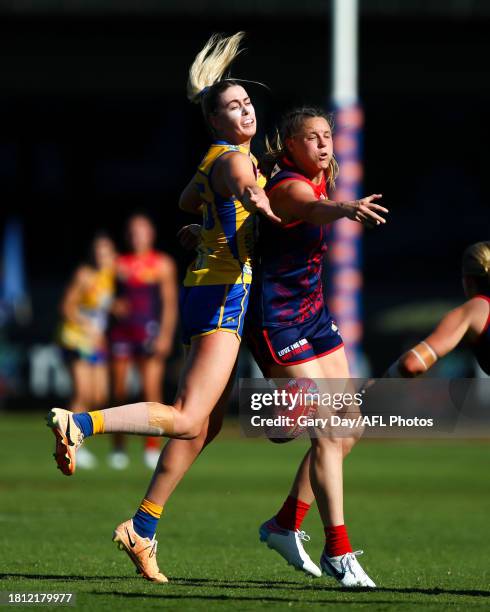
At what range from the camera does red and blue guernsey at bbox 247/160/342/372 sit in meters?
7.14

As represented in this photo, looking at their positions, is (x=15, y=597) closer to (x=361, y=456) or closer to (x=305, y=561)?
(x=305, y=561)

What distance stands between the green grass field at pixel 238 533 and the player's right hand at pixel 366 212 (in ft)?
5.42

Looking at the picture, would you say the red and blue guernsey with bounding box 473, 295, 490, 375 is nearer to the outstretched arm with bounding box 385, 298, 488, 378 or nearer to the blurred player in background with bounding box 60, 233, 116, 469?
the outstretched arm with bounding box 385, 298, 488, 378

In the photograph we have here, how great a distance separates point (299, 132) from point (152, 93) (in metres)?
19.1

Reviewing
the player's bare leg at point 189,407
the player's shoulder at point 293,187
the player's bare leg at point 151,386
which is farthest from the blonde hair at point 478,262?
the player's bare leg at point 151,386

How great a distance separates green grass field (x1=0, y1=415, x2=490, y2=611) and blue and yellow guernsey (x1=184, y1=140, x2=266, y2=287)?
149 cm

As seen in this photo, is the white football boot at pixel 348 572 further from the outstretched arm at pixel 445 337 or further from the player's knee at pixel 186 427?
the outstretched arm at pixel 445 337

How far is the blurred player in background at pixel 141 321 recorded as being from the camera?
1520cm

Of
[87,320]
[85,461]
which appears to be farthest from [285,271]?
[87,320]

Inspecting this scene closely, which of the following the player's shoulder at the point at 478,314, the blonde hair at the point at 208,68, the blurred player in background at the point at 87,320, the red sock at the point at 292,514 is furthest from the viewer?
the blurred player in background at the point at 87,320

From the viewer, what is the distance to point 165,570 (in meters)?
7.74

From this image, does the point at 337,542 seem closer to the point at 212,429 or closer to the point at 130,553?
the point at 212,429

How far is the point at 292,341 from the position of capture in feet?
23.5

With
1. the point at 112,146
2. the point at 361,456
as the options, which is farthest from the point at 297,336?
the point at 112,146
